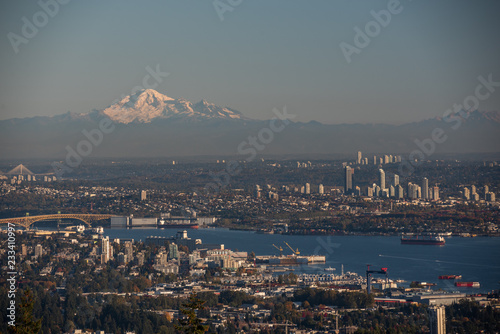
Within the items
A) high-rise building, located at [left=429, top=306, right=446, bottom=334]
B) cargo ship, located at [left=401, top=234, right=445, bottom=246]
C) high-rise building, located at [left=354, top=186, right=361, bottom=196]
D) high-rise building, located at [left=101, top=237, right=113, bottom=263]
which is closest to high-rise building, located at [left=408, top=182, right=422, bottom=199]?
high-rise building, located at [left=354, top=186, right=361, bottom=196]

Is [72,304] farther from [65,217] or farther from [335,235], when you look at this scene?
[65,217]

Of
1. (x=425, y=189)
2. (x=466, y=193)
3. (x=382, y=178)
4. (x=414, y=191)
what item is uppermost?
(x=382, y=178)

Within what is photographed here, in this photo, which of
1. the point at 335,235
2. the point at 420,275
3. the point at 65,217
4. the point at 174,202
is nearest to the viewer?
the point at 420,275

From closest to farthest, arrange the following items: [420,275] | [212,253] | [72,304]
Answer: [72,304] → [420,275] → [212,253]

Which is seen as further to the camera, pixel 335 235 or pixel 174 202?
pixel 174 202

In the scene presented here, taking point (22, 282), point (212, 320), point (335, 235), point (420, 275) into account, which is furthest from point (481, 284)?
point (335, 235)

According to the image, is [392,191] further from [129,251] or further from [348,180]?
[129,251]

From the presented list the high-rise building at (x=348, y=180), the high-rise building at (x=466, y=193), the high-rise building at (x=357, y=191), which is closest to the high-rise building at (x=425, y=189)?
the high-rise building at (x=466, y=193)

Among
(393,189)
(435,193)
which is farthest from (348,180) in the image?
(435,193)
